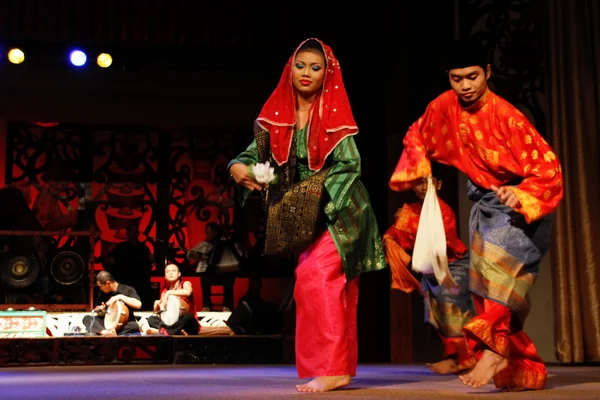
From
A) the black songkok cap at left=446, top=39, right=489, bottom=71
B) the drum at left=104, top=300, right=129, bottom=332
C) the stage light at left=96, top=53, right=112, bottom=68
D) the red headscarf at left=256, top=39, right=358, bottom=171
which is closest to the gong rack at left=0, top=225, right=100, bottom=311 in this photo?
the drum at left=104, top=300, right=129, bottom=332

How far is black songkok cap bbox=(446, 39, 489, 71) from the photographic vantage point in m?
2.96

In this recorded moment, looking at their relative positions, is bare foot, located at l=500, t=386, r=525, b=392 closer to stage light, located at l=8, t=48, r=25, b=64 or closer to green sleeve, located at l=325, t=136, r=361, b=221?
green sleeve, located at l=325, t=136, r=361, b=221

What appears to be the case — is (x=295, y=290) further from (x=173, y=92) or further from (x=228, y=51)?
(x=173, y=92)

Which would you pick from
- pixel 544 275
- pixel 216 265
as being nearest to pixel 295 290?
pixel 544 275

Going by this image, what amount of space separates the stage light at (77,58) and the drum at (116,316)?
76.9 inches

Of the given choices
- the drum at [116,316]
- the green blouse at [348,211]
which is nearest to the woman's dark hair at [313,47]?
the green blouse at [348,211]

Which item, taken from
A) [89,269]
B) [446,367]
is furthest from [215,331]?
[446,367]

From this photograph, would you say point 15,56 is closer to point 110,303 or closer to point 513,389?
point 110,303

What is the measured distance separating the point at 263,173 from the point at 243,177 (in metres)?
0.11

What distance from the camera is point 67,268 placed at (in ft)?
24.3

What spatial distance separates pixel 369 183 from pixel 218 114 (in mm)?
2296

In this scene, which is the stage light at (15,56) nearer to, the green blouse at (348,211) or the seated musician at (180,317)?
the seated musician at (180,317)

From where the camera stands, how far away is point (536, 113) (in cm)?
596

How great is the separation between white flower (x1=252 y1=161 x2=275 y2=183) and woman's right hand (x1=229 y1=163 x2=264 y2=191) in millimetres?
49
